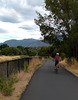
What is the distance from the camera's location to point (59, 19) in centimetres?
2258

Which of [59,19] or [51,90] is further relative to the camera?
[59,19]

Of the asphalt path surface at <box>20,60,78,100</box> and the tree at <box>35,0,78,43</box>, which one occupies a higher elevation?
the tree at <box>35,0,78,43</box>

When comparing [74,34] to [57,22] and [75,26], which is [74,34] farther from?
[57,22]

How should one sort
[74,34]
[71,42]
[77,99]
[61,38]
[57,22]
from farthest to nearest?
[61,38] < [57,22] < [71,42] < [74,34] < [77,99]

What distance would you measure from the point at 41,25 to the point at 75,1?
5291mm

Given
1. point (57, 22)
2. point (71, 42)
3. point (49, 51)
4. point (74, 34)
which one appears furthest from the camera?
point (49, 51)

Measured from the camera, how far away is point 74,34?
1939 cm

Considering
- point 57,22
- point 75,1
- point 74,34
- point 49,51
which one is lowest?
point 49,51

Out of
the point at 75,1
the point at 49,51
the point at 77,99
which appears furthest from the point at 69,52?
the point at 49,51

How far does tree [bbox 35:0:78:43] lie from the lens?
69.5ft

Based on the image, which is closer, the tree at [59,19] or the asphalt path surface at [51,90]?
the asphalt path surface at [51,90]

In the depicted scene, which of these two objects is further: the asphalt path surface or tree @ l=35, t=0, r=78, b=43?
tree @ l=35, t=0, r=78, b=43

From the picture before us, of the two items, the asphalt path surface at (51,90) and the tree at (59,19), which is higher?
the tree at (59,19)

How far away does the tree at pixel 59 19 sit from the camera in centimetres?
2119
